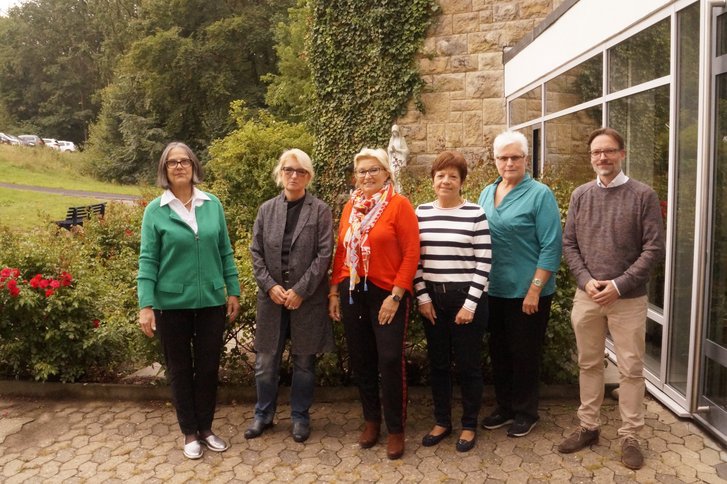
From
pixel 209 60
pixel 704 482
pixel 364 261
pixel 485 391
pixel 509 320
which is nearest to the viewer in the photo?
pixel 704 482

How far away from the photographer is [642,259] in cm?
331

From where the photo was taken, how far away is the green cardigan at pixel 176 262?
3.58 metres

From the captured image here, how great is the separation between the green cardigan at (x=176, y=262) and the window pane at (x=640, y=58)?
3.59 meters

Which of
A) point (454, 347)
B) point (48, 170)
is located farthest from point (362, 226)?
point (48, 170)

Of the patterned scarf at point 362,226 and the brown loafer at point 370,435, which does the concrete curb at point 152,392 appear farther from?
the patterned scarf at point 362,226

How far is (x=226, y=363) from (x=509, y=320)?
220cm

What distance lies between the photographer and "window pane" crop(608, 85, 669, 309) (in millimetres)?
4539

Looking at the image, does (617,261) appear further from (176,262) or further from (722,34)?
(176,262)

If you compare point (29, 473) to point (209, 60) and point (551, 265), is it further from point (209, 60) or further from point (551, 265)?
point (209, 60)

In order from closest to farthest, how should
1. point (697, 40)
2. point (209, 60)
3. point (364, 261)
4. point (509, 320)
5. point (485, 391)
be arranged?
point (364, 261), point (509, 320), point (697, 40), point (485, 391), point (209, 60)

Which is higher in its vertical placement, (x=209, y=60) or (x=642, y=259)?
(x=209, y=60)

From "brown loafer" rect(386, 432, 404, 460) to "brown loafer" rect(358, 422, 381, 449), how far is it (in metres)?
0.15

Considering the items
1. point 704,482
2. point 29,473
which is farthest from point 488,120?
point 29,473

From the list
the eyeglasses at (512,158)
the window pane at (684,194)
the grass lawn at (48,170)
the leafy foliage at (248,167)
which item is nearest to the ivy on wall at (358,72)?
the leafy foliage at (248,167)
